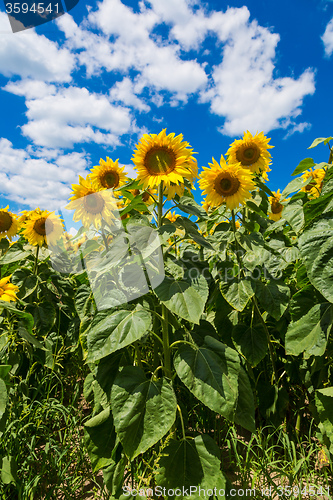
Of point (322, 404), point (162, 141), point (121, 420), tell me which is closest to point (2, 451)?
point (121, 420)

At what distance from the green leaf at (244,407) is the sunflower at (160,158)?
3.70 feet

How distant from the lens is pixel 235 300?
2.04m

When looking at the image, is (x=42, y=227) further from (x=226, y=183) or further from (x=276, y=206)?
(x=276, y=206)

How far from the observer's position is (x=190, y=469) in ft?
4.81

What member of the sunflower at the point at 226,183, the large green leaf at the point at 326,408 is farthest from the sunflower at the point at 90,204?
the large green leaf at the point at 326,408

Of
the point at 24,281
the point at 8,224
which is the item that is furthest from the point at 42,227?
the point at 8,224

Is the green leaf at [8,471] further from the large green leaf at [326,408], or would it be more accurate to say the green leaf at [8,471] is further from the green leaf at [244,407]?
the large green leaf at [326,408]

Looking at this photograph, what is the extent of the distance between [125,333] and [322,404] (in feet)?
3.83

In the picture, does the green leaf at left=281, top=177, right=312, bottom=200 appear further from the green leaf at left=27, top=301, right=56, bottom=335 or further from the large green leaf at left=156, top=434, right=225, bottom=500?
the green leaf at left=27, top=301, right=56, bottom=335

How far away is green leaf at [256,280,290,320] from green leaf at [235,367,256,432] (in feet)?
1.89

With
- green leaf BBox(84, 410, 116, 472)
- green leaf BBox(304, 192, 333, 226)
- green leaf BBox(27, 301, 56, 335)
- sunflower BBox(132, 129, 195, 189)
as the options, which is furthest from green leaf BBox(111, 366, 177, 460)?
green leaf BBox(27, 301, 56, 335)

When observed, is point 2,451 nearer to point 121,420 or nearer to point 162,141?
point 121,420

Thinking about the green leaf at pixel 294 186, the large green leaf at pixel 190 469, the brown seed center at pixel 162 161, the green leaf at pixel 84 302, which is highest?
the brown seed center at pixel 162 161

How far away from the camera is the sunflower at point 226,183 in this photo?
239cm
